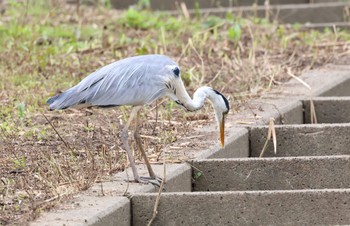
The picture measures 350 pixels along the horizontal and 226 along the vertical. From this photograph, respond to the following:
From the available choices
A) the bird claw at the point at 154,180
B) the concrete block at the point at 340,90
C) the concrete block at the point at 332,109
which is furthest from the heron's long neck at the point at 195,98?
the concrete block at the point at 340,90

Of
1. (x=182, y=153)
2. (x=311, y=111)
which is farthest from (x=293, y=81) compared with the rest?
(x=182, y=153)

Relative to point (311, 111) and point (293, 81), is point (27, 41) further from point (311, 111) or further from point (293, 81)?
point (311, 111)

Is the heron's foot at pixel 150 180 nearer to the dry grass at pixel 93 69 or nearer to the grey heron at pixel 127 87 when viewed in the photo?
the grey heron at pixel 127 87

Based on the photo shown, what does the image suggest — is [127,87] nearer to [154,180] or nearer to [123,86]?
[123,86]

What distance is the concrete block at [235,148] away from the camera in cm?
758

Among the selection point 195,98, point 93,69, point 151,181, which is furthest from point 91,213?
point 93,69

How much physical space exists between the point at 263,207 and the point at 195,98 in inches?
52.1

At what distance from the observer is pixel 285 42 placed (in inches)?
477

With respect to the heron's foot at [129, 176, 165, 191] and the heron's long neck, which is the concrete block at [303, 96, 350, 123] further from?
the heron's foot at [129, 176, 165, 191]

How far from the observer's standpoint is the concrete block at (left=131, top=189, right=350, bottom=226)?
6227 mm

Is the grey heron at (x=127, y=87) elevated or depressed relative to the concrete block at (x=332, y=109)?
elevated

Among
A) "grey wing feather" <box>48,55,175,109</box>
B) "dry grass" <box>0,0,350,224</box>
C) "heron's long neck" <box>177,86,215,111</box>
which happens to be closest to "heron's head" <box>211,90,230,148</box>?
"heron's long neck" <box>177,86,215,111</box>

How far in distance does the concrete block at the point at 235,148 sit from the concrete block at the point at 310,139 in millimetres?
127

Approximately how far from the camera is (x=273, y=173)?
7.18 m
